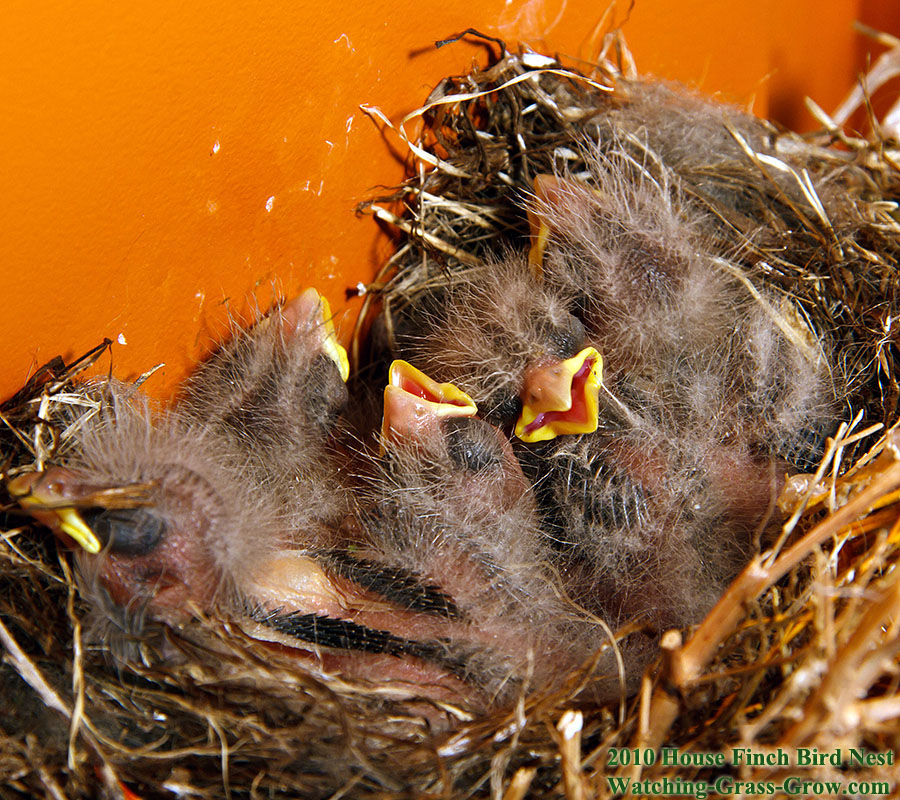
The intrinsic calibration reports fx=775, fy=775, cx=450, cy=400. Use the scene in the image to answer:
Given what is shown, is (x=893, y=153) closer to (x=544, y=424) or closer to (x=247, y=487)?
(x=544, y=424)

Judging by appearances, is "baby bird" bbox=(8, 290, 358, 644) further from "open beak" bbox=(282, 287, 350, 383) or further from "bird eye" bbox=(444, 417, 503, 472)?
"bird eye" bbox=(444, 417, 503, 472)

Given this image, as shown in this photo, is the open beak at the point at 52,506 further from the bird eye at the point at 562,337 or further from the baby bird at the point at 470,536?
the bird eye at the point at 562,337

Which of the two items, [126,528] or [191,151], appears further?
[191,151]

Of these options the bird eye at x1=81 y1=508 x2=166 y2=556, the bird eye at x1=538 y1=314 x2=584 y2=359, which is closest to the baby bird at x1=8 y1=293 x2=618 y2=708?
the bird eye at x1=81 y1=508 x2=166 y2=556

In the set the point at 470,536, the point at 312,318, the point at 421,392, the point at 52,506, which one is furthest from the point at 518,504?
the point at 52,506

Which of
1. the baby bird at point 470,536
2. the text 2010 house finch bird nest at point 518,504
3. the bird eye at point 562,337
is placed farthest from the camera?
the bird eye at point 562,337

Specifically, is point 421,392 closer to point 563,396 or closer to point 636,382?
point 563,396

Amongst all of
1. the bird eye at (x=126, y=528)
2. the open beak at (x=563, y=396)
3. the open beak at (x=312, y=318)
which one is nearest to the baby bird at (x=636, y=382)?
the open beak at (x=563, y=396)
